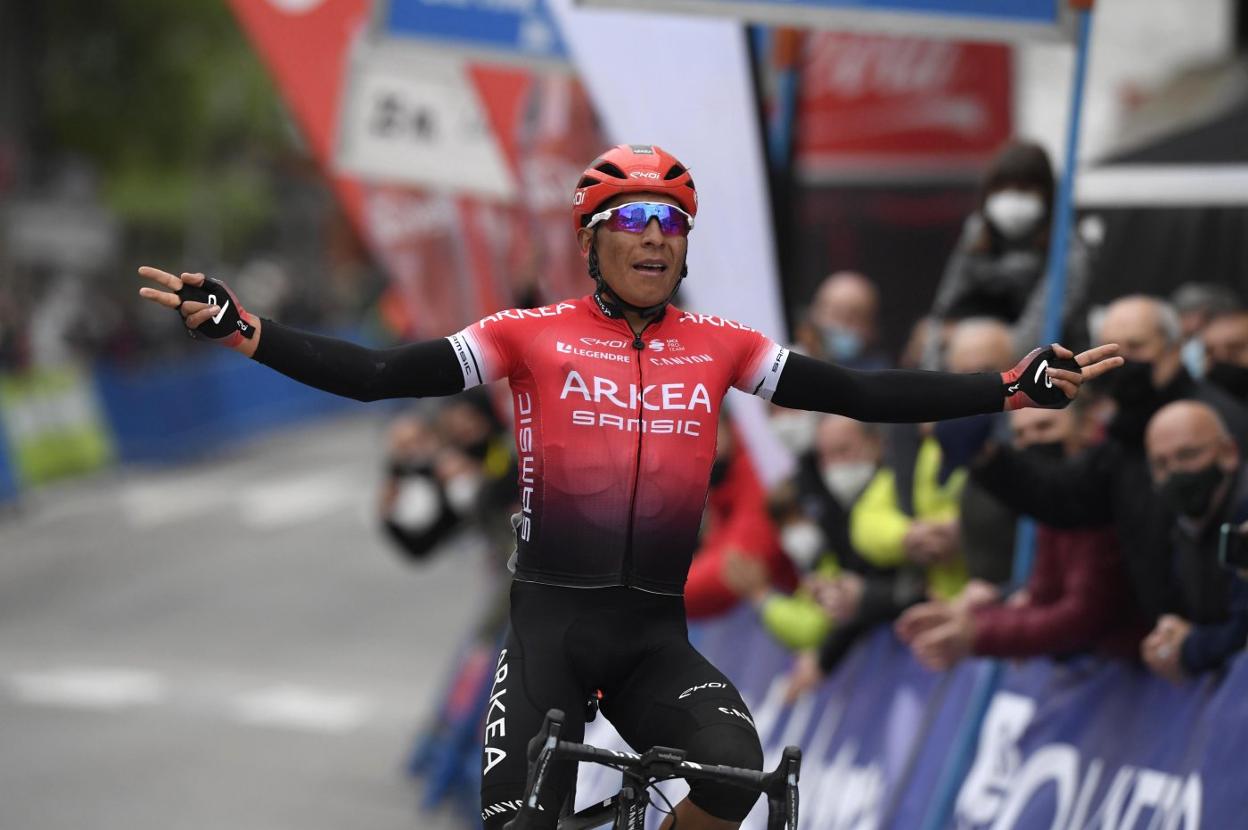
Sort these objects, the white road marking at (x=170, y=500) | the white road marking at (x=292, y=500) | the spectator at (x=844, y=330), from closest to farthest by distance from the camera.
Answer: the spectator at (x=844, y=330)
the white road marking at (x=170, y=500)
the white road marking at (x=292, y=500)

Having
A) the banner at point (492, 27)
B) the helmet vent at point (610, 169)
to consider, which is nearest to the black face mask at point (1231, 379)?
the helmet vent at point (610, 169)

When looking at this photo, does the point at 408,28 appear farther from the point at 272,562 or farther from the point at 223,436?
the point at 223,436

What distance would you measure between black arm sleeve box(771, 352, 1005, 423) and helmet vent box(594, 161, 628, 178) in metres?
0.68

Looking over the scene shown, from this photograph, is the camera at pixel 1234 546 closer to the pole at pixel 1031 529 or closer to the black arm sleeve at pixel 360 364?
the pole at pixel 1031 529

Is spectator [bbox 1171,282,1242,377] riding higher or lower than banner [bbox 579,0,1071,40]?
lower

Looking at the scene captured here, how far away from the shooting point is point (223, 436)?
31.2 meters

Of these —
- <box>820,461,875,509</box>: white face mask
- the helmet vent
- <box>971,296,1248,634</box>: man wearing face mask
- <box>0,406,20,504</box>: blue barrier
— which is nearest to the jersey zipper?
the helmet vent

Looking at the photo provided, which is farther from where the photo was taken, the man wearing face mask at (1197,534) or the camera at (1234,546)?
the man wearing face mask at (1197,534)

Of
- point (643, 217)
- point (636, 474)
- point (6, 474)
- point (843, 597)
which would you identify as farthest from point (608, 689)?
point (6, 474)

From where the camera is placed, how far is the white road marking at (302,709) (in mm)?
14305

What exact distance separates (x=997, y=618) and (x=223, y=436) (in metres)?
25.4

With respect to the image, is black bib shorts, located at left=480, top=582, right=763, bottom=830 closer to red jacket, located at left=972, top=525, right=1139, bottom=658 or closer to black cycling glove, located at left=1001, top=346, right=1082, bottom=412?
black cycling glove, located at left=1001, top=346, right=1082, bottom=412

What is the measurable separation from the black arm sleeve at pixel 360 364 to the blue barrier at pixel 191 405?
Answer: 21793mm

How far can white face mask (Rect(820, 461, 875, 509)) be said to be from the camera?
325 inches
